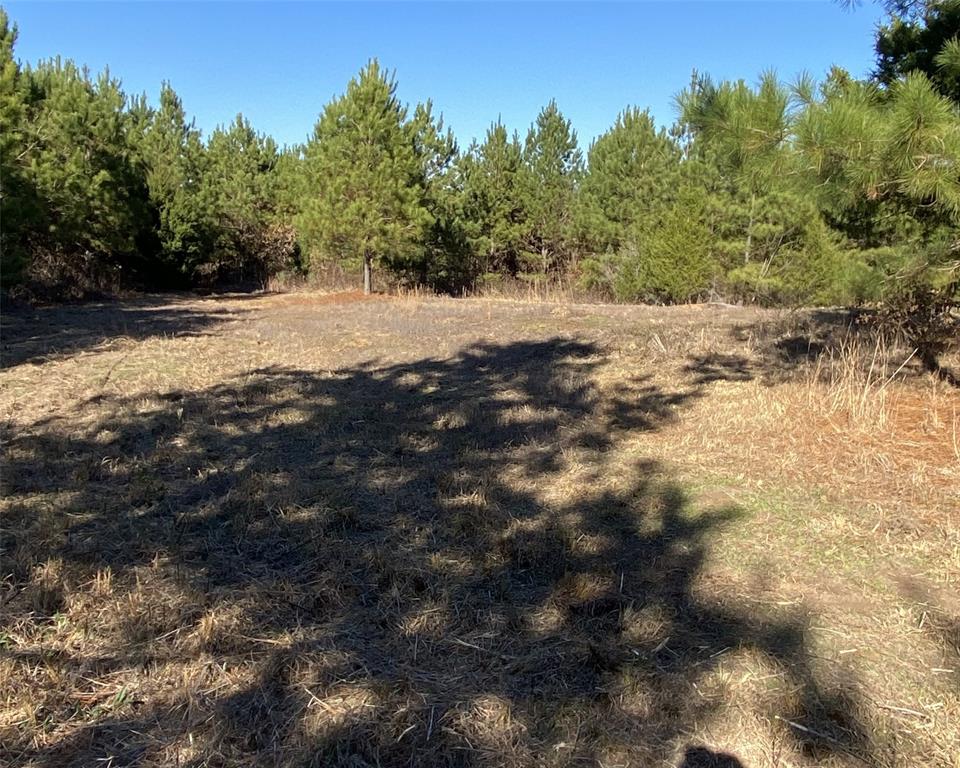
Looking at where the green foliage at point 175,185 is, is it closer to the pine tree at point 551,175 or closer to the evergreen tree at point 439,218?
the evergreen tree at point 439,218

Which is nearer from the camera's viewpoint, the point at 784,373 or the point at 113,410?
the point at 113,410

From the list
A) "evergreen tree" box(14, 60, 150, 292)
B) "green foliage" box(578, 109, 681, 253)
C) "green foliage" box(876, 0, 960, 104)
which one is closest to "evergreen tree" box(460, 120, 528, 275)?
"green foliage" box(578, 109, 681, 253)

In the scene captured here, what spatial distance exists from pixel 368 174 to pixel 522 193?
7170 mm

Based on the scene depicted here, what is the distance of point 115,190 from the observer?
15891 millimetres

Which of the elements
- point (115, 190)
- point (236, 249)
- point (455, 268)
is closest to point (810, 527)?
point (115, 190)

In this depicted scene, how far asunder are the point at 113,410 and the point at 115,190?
12.8m

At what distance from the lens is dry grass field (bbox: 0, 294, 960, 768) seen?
1.96 metres

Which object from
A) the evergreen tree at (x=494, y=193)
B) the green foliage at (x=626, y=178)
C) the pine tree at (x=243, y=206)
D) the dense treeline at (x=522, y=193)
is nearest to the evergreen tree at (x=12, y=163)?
the dense treeline at (x=522, y=193)

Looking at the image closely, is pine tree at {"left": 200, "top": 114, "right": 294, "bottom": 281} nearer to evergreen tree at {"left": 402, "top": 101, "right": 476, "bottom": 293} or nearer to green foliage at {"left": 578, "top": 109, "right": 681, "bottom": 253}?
evergreen tree at {"left": 402, "top": 101, "right": 476, "bottom": 293}

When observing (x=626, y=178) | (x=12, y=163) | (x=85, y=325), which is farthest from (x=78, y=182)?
(x=626, y=178)

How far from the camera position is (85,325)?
35.0 feet

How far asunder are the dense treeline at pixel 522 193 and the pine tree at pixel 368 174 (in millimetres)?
46

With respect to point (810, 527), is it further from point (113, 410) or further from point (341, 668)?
point (113, 410)

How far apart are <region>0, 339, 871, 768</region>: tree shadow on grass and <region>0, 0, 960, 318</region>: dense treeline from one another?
221 cm
